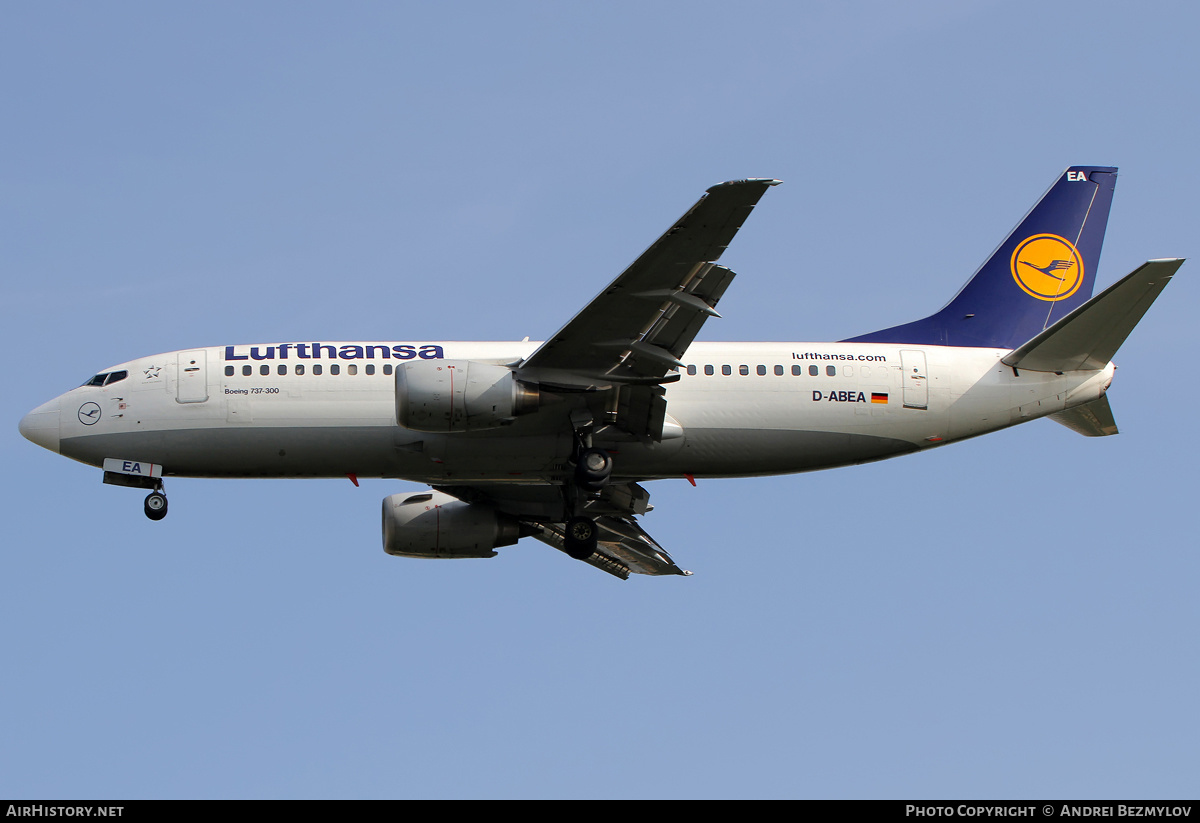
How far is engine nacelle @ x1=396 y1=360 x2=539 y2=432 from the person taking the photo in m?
30.0

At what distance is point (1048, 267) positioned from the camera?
37125mm

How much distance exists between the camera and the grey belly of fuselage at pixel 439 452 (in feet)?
105

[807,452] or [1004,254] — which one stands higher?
[1004,254]

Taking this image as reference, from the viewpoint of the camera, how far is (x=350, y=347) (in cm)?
3294

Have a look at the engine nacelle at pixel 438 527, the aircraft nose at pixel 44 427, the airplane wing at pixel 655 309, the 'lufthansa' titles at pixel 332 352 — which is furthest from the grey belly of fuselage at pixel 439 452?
the engine nacelle at pixel 438 527

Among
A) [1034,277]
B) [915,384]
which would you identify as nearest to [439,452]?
[915,384]

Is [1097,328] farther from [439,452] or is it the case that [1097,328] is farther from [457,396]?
[439,452]

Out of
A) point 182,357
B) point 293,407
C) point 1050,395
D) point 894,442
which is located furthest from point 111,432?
point 1050,395

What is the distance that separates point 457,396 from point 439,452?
7.14 feet
